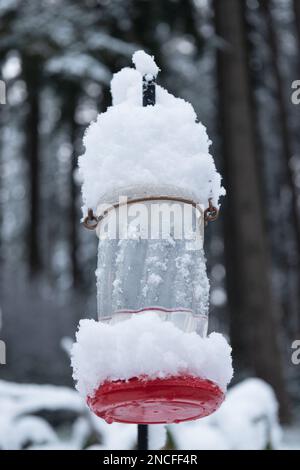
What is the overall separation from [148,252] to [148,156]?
0.87 feet

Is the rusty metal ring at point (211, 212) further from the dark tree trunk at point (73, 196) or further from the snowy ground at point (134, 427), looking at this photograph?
the dark tree trunk at point (73, 196)

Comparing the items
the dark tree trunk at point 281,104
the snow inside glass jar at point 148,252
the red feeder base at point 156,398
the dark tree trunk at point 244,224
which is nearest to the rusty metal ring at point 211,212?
the snow inside glass jar at point 148,252

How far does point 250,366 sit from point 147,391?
860 centimetres

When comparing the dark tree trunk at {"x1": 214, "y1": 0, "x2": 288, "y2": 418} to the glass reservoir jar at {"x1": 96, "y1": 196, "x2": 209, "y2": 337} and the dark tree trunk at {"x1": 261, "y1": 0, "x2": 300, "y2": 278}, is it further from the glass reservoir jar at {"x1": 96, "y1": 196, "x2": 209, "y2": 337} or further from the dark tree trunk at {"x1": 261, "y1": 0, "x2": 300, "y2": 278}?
the glass reservoir jar at {"x1": 96, "y1": 196, "x2": 209, "y2": 337}

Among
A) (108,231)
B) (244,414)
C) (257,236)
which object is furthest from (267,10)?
(108,231)

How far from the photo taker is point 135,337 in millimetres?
2051

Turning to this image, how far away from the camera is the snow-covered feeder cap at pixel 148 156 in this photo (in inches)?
89.4

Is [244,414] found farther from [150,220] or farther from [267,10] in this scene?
[267,10]

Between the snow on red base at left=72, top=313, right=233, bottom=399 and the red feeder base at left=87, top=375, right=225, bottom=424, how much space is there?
17 millimetres

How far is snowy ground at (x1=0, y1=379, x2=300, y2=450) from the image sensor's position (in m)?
4.53

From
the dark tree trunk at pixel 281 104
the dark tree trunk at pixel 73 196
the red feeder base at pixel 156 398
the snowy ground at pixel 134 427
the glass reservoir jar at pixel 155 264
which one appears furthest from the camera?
the dark tree trunk at pixel 281 104

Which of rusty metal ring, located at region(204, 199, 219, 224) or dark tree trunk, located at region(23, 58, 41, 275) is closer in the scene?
rusty metal ring, located at region(204, 199, 219, 224)

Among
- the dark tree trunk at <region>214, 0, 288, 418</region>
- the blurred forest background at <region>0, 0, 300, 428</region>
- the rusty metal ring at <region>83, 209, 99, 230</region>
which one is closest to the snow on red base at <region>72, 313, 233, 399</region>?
the rusty metal ring at <region>83, 209, 99, 230</region>

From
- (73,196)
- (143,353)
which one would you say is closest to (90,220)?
(143,353)
